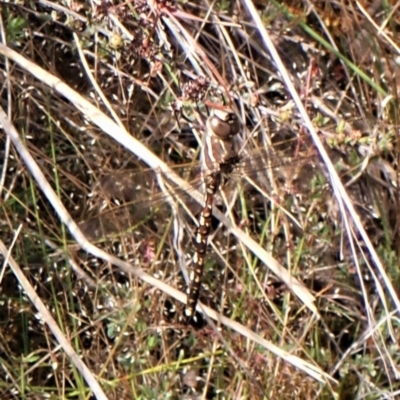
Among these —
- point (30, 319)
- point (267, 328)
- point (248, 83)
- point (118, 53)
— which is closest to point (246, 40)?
point (248, 83)

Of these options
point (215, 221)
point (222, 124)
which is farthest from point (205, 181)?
point (215, 221)

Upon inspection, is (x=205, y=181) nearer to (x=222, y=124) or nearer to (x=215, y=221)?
(x=222, y=124)

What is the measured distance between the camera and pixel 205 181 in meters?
1.90

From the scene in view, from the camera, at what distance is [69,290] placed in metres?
2.10

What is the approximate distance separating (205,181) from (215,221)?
27cm

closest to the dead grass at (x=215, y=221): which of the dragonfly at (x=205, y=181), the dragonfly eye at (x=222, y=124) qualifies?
the dragonfly at (x=205, y=181)

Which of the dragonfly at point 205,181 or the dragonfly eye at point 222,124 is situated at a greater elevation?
the dragonfly eye at point 222,124

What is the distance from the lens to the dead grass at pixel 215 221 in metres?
2.00

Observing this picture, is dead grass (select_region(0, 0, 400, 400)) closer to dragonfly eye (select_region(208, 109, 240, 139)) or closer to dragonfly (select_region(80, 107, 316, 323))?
dragonfly (select_region(80, 107, 316, 323))

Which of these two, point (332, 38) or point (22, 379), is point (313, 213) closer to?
point (332, 38)

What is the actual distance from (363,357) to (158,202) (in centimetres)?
59

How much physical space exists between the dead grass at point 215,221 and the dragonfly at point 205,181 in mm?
12

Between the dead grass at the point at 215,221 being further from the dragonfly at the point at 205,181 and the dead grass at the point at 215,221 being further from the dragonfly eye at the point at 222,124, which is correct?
the dragonfly eye at the point at 222,124

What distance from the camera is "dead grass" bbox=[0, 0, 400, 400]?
200 cm
